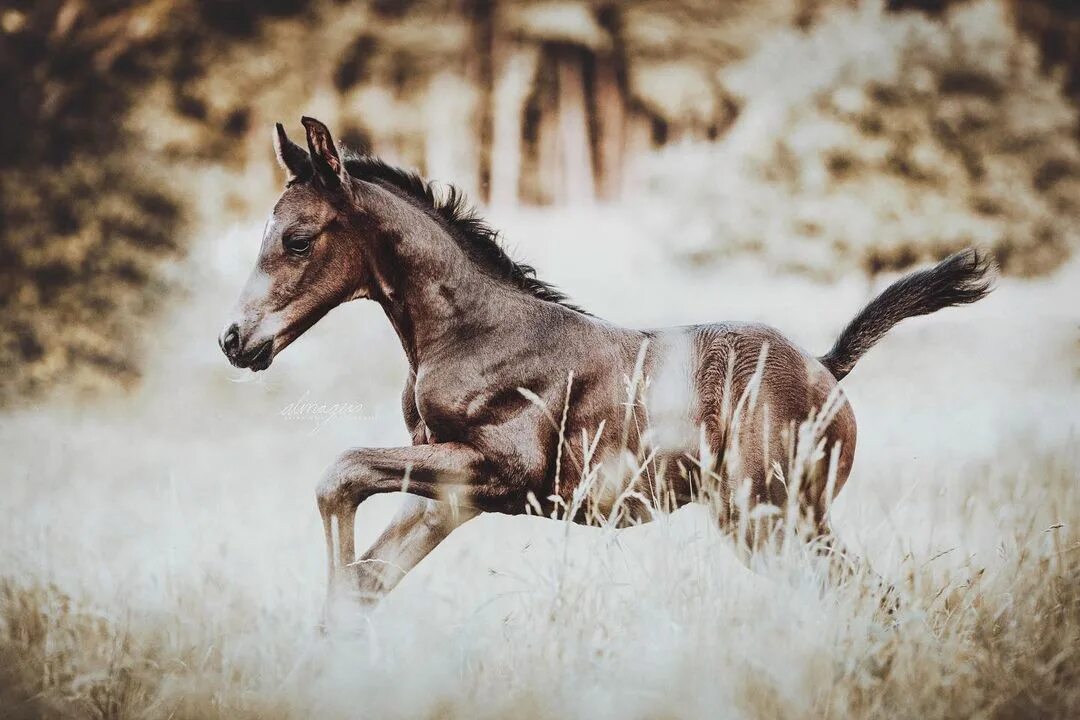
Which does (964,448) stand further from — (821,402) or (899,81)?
(899,81)

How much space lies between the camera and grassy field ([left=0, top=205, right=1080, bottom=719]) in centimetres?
264

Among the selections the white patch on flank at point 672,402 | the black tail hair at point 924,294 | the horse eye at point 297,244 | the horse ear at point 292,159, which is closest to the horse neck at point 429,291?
the horse eye at point 297,244

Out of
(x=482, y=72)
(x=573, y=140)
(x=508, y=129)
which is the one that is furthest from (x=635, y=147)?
(x=482, y=72)

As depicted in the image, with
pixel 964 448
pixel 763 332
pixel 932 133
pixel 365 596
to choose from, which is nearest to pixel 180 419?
pixel 365 596

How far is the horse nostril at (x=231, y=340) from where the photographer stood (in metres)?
2.91

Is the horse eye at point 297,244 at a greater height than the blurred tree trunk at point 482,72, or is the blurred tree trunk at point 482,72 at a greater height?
the blurred tree trunk at point 482,72

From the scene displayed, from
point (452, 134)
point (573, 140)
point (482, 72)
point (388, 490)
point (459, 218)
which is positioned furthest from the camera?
point (452, 134)

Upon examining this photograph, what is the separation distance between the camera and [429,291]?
310 cm

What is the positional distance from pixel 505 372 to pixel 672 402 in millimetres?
634

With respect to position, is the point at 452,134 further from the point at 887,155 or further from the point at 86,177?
the point at 887,155

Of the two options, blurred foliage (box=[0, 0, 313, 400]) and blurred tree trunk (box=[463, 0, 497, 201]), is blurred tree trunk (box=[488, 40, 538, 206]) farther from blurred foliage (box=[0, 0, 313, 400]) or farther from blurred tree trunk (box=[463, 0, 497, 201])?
blurred foliage (box=[0, 0, 313, 400])

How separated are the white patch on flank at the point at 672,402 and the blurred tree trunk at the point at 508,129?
2.11 metres

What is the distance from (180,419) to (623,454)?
2741mm

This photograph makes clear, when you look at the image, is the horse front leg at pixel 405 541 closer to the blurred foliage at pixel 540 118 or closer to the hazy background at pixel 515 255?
the hazy background at pixel 515 255
